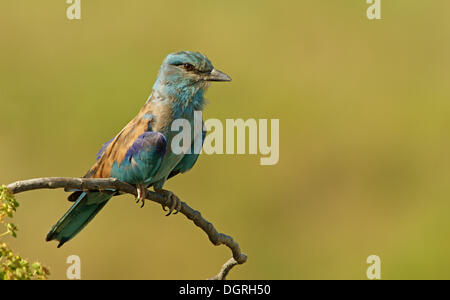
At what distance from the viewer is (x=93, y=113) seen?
898cm

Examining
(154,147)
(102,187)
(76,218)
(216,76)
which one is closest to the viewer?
(102,187)

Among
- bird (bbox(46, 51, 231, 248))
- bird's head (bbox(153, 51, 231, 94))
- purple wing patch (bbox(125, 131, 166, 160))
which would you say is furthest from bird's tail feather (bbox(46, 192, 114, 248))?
bird's head (bbox(153, 51, 231, 94))

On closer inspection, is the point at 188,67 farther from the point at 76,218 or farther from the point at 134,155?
the point at 76,218

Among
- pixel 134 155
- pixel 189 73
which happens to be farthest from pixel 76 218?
pixel 189 73

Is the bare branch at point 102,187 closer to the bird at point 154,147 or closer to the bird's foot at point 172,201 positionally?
the bird's foot at point 172,201

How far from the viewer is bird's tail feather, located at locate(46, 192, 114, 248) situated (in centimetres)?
421

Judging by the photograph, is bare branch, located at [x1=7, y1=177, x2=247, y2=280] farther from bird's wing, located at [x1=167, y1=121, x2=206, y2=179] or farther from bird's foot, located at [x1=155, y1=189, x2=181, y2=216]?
bird's wing, located at [x1=167, y1=121, x2=206, y2=179]

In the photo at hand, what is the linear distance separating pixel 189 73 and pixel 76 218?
992mm

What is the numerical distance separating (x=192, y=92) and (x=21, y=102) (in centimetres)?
498

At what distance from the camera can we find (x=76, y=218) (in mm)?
4258

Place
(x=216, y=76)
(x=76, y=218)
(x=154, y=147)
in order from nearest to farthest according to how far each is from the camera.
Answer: (x=154, y=147) → (x=76, y=218) → (x=216, y=76)

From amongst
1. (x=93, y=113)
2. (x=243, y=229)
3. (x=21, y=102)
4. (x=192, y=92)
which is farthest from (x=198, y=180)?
(x=192, y=92)

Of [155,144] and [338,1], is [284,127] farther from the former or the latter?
[155,144]

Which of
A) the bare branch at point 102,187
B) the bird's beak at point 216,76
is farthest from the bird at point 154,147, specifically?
the bare branch at point 102,187
